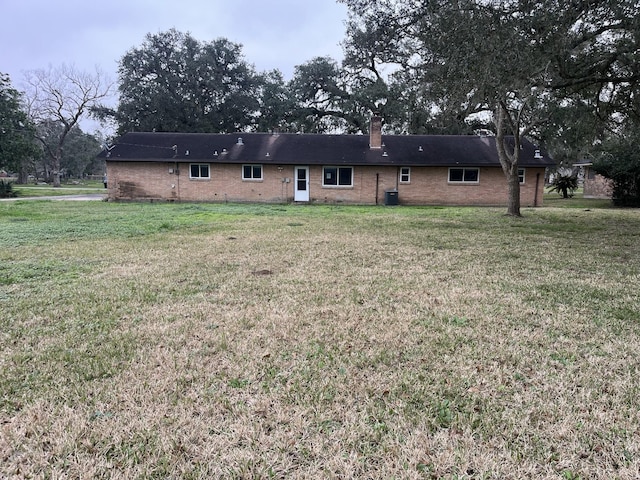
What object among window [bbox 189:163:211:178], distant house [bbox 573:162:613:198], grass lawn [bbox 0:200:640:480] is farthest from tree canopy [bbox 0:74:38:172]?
distant house [bbox 573:162:613:198]

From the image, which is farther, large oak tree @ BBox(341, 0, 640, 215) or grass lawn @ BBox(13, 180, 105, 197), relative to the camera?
grass lawn @ BBox(13, 180, 105, 197)

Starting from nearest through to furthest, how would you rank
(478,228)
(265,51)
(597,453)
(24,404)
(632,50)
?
(597,453)
(24,404)
(632,50)
(478,228)
(265,51)

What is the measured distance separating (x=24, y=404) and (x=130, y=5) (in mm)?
22449

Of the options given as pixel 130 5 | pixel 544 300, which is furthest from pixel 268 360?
pixel 130 5

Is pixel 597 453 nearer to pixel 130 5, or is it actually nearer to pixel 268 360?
pixel 268 360

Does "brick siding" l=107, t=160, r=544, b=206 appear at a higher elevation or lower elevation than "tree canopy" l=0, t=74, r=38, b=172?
lower

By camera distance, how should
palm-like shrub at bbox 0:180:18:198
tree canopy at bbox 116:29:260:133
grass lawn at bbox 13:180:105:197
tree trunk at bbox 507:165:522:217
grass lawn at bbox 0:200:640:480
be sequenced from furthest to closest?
tree canopy at bbox 116:29:260:133
grass lawn at bbox 13:180:105:197
palm-like shrub at bbox 0:180:18:198
tree trunk at bbox 507:165:522:217
grass lawn at bbox 0:200:640:480

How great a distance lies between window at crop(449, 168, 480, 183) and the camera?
21.8 meters

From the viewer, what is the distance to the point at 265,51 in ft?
132

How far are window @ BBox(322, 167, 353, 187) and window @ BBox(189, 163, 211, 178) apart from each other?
6.54 meters

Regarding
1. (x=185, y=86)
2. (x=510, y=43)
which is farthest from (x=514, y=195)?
(x=185, y=86)


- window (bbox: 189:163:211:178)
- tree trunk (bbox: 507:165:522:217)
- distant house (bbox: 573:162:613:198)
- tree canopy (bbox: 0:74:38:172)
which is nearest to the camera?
tree trunk (bbox: 507:165:522:217)

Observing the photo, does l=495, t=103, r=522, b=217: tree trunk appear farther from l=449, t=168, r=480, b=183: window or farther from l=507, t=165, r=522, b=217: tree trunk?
l=449, t=168, r=480, b=183: window

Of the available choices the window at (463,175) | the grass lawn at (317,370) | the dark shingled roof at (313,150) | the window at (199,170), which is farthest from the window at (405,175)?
the grass lawn at (317,370)
